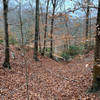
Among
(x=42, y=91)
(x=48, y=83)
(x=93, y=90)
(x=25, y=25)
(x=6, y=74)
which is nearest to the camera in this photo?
(x=25, y=25)

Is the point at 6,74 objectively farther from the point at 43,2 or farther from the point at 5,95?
the point at 43,2

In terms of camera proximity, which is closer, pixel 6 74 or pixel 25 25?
pixel 25 25

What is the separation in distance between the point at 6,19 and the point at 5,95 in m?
4.35

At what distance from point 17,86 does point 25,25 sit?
3.46 m

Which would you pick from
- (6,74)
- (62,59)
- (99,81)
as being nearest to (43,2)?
(62,59)

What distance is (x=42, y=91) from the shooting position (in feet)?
17.8

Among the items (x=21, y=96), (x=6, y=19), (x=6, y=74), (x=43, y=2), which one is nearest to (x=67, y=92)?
(x=21, y=96)

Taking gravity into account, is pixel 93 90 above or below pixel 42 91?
above

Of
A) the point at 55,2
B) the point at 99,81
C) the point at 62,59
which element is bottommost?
the point at 62,59

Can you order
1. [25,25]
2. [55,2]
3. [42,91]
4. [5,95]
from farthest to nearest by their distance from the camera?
[55,2] < [42,91] < [5,95] < [25,25]

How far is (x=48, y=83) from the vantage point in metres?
6.43

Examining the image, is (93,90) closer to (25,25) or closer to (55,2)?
(25,25)

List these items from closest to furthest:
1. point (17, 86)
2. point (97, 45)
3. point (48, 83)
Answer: point (97, 45), point (17, 86), point (48, 83)

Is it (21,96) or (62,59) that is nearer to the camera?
(21,96)
